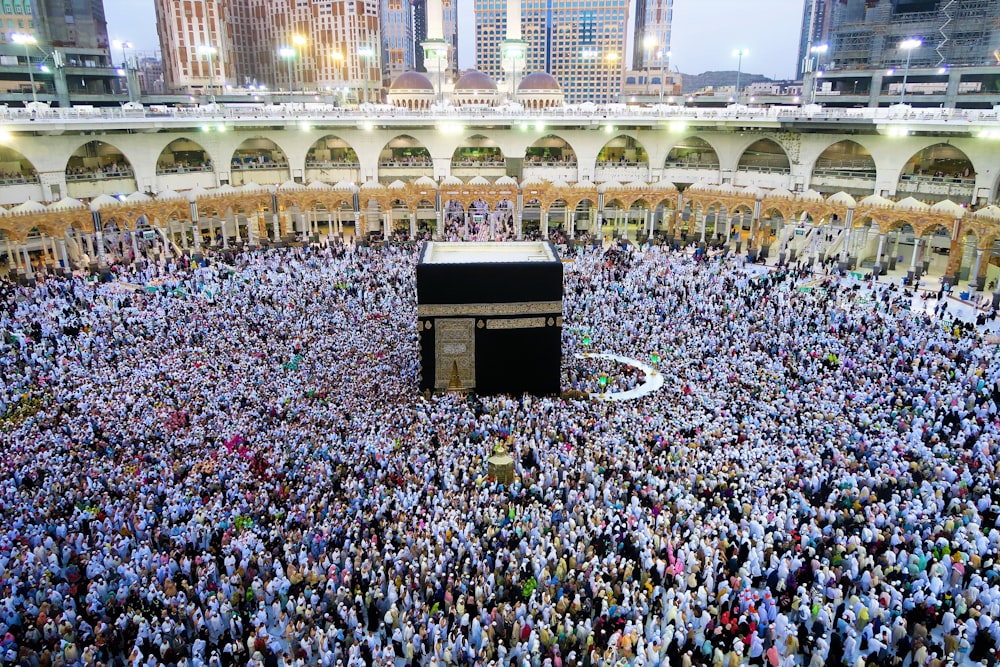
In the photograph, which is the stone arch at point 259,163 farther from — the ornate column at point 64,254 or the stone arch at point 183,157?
the ornate column at point 64,254

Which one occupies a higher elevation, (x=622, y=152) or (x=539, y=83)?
(x=539, y=83)

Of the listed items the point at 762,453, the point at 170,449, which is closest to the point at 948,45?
the point at 762,453

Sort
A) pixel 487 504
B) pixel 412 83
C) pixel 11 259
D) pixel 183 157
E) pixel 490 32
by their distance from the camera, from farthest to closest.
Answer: pixel 490 32 → pixel 412 83 → pixel 183 157 → pixel 11 259 → pixel 487 504

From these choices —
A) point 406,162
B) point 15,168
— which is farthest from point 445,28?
point 15,168

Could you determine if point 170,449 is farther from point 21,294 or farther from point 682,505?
point 21,294

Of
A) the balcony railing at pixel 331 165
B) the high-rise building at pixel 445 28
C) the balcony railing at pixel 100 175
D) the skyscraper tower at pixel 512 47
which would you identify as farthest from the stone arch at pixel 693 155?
the high-rise building at pixel 445 28

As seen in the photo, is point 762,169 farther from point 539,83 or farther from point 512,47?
point 512,47

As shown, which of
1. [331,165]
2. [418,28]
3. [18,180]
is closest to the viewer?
[18,180]
